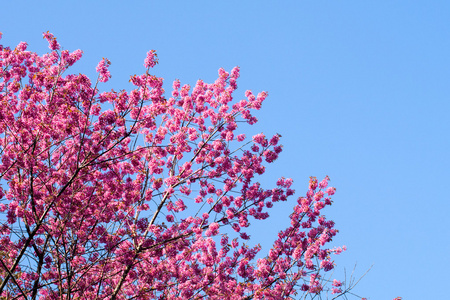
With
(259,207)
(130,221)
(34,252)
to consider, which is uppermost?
(259,207)

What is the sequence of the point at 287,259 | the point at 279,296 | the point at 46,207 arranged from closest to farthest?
1. the point at 46,207
2. the point at 279,296
3. the point at 287,259

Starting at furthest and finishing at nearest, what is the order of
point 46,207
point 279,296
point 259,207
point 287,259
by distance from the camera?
point 259,207 < point 287,259 < point 279,296 < point 46,207

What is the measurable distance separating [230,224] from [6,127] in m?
5.34

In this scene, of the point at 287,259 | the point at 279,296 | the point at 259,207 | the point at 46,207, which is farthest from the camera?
the point at 259,207

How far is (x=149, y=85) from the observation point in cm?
1014

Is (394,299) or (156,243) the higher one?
(156,243)

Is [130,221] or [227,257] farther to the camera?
[227,257]

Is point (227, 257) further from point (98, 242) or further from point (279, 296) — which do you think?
point (98, 242)

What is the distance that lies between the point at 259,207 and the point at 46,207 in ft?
16.7

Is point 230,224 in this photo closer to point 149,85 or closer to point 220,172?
point 220,172

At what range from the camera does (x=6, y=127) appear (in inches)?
396

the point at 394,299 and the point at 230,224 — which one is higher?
the point at 230,224

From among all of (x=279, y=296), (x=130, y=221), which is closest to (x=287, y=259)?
(x=279, y=296)

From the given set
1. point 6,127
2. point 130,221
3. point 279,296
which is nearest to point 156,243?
point 130,221
